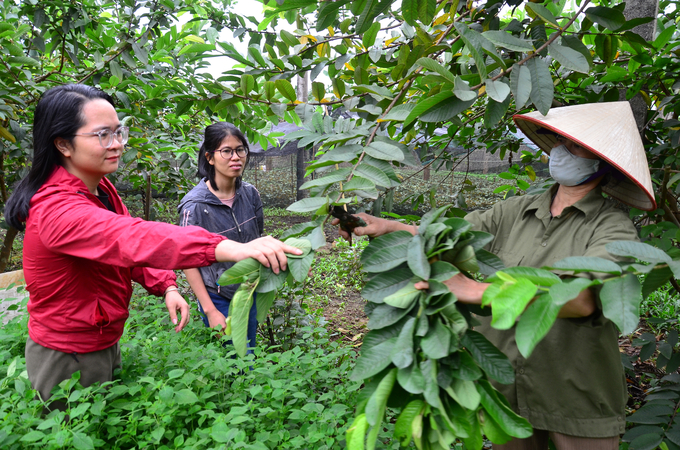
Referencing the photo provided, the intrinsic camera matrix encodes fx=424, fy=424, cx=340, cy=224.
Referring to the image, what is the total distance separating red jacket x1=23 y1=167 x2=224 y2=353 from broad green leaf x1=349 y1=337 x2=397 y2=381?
Answer: 513 mm

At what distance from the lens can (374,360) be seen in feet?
2.55

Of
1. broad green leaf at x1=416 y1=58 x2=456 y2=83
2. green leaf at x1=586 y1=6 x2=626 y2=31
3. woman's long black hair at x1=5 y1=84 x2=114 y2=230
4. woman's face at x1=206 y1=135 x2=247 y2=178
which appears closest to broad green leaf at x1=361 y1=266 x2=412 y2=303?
broad green leaf at x1=416 y1=58 x2=456 y2=83

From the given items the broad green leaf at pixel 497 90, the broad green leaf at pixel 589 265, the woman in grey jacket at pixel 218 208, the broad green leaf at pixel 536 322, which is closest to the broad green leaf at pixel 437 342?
the broad green leaf at pixel 536 322

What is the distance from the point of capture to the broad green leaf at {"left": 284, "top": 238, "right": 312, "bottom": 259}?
35.9 inches

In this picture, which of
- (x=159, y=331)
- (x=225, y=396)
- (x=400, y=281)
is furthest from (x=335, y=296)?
(x=400, y=281)

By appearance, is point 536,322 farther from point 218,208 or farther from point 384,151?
point 218,208

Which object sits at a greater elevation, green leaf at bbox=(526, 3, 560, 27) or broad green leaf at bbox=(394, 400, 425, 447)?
green leaf at bbox=(526, 3, 560, 27)

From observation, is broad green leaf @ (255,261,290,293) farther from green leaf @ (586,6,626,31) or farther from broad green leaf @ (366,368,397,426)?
green leaf @ (586,6,626,31)

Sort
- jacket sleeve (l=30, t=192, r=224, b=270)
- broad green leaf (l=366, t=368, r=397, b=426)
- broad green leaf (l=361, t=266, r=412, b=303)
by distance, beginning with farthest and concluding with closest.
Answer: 1. jacket sleeve (l=30, t=192, r=224, b=270)
2. broad green leaf (l=361, t=266, r=412, b=303)
3. broad green leaf (l=366, t=368, r=397, b=426)

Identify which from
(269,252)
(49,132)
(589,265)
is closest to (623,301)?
(589,265)

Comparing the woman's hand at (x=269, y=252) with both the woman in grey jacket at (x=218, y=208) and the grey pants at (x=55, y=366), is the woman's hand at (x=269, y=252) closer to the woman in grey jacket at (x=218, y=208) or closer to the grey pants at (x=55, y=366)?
the grey pants at (x=55, y=366)

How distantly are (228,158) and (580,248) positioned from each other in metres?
1.74

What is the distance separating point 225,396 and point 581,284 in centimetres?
140

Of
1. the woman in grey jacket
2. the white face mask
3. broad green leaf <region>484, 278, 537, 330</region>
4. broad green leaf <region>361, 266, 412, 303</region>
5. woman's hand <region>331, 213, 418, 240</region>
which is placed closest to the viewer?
broad green leaf <region>484, 278, 537, 330</region>
